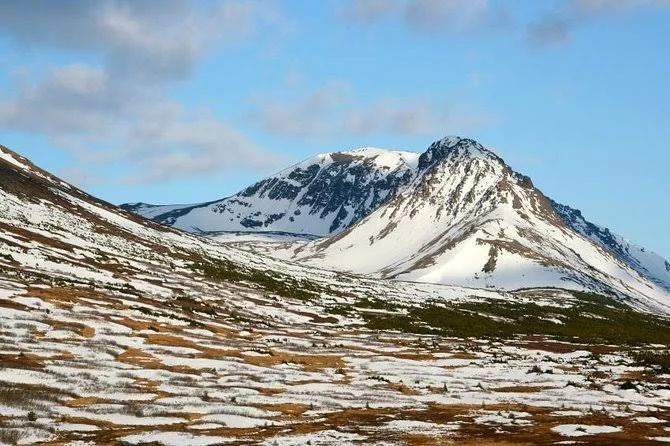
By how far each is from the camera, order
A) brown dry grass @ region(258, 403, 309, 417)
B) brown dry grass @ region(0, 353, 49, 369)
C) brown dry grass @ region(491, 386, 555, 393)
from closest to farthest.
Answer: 1. brown dry grass @ region(258, 403, 309, 417)
2. brown dry grass @ region(0, 353, 49, 369)
3. brown dry grass @ region(491, 386, 555, 393)

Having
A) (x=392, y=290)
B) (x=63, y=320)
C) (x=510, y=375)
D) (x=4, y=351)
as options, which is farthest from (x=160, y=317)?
(x=392, y=290)

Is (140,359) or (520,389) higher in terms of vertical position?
(140,359)

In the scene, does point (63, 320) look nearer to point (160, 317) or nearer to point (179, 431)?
point (160, 317)

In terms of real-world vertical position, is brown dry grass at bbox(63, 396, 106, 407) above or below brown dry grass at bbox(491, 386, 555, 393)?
above

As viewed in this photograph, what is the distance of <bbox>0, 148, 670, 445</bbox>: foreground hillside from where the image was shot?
2884 centimetres

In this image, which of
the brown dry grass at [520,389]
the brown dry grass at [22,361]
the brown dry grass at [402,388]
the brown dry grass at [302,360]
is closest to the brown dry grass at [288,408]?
the brown dry grass at [402,388]

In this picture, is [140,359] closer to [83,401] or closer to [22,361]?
[22,361]

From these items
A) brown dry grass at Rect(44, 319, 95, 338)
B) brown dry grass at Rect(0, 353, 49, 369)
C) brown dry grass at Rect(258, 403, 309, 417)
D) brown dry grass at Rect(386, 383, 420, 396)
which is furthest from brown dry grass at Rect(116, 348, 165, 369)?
brown dry grass at Rect(386, 383, 420, 396)

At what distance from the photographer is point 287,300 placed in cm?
12525

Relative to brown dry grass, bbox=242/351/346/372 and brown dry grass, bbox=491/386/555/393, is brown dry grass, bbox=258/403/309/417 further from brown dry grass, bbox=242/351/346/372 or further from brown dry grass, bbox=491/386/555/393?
brown dry grass, bbox=242/351/346/372

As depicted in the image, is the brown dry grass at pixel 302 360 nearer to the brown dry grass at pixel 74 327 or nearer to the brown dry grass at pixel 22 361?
the brown dry grass at pixel 74 327

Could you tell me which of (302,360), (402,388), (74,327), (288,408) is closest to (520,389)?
(402,388)

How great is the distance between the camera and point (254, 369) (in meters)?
50.8

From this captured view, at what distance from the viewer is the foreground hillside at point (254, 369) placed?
94.6 ft
